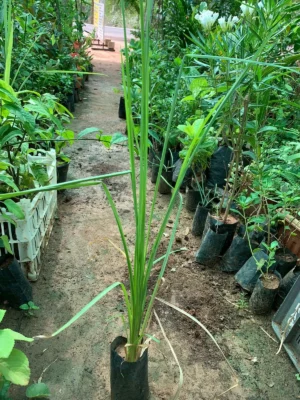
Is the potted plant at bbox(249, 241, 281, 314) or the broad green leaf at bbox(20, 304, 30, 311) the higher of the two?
the potted plant at bbox(249, 241, 281, 314)

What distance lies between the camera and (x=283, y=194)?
3.99ft

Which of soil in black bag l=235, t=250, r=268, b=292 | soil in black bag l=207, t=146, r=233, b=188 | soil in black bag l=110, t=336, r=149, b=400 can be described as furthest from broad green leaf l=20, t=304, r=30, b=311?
soil in black bag l=207, t=146, r=233, b=188

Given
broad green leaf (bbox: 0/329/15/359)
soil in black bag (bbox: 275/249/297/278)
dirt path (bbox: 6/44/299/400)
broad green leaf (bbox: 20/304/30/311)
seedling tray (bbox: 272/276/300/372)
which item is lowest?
dirt path (bbox: 6/44/299/400)

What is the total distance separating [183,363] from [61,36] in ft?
12.9

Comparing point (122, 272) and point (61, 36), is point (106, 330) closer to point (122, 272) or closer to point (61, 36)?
point (122, 272)

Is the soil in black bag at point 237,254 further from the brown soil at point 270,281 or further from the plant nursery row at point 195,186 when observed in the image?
the brown soil at point 270,281

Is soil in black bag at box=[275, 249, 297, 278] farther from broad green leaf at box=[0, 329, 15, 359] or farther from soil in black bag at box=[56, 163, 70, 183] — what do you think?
soil in black bag at box=[56, 163, 70, 183]

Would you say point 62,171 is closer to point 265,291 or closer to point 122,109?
point 265,291

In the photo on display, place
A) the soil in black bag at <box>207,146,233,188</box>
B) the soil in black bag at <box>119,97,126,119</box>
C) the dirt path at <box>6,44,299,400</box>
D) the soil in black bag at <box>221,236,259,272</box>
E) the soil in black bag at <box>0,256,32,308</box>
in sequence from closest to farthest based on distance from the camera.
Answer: the dirt path at <box>6,44,299,400</box> < the soil in black bag at <box>0,256,32,308</box> < the soil in black bag at <box>221,236,259,272</box> < the soil in black bag at <box>207,146,233,188</box> < the soil in black bag at <box>119,97,126,119</box>

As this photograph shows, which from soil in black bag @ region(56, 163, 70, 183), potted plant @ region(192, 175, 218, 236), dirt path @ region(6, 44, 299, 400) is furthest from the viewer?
soil in black bag @ region(56, 163, 70, 183)

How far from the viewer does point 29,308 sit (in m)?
1.33

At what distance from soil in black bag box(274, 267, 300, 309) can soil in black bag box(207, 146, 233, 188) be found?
0.81 meters

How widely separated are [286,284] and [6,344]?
1161 millimetres

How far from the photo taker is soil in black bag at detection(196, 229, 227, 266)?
63.2 inches
